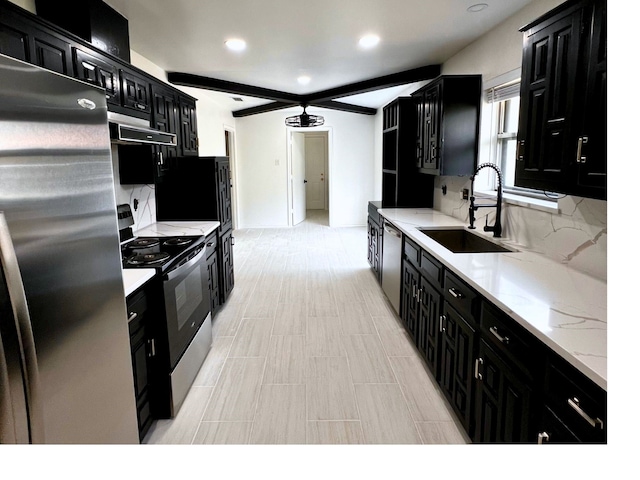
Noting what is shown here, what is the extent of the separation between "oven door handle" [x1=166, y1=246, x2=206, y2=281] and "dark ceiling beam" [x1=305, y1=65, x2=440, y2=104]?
3302mm

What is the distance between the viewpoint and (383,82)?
16.6ft

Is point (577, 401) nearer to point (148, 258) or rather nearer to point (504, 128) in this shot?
point (148, 258)

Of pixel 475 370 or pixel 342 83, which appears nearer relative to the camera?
pixel 475 370

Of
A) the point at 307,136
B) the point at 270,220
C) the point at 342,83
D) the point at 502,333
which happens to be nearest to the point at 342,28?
the point at 342,83

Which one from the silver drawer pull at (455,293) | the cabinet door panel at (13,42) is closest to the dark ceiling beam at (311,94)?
the cabinet door panel at (13,42)

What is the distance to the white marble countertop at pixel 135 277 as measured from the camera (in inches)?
75.4

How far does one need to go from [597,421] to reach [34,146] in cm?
163

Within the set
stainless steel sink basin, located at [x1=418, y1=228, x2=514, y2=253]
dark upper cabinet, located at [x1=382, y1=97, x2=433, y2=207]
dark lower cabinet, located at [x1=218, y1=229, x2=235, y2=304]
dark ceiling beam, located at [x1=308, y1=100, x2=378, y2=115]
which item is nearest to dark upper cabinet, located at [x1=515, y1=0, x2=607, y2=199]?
stainless steel sink basin, located at [x1=418, y1=228, x2=514, y2=253]

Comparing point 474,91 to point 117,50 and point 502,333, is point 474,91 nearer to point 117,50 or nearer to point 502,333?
point 502,333

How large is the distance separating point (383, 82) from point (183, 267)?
3.73 m

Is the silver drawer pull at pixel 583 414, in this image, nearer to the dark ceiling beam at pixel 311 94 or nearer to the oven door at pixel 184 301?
the oven door at pixel 184 301

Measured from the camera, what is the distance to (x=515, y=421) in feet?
5.00

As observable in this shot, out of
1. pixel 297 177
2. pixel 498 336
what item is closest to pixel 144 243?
pixel 498 336

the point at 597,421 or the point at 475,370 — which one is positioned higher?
the point at 597,421
